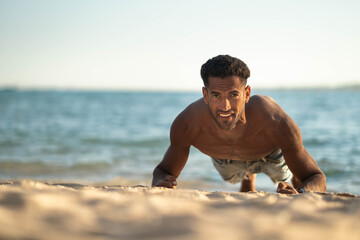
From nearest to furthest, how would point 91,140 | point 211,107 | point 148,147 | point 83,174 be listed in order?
1. point 211,107
2. point 83,174
3. point 148,147
4. point 91,140

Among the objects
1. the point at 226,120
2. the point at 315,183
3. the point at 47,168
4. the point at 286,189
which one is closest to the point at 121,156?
the point at 47,168

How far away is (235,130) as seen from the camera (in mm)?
3307

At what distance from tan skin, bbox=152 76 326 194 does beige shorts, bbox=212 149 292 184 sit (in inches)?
5.8

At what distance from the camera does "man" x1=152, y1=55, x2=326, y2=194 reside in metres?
3.04

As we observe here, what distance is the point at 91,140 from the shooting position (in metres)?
11.3

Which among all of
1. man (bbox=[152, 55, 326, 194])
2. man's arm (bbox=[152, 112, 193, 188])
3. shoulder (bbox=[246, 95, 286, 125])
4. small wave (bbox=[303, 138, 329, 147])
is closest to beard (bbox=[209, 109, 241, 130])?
man (bbox=[152, 55, 326, 194])

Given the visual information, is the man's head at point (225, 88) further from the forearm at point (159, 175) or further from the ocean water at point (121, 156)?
the ocean water at point (121, 156)

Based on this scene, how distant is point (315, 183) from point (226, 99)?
1.03 meters

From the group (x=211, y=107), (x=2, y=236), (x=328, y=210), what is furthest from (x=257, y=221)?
(x=211, y=107)

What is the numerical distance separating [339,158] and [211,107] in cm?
568

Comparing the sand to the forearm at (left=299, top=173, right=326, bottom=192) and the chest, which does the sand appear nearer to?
the forearm at (left=299, top=173, right=326, bottom=192)

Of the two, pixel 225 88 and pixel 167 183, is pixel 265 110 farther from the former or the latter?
pixel 167 183

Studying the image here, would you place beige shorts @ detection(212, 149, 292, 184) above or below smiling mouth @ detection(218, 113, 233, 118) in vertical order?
below

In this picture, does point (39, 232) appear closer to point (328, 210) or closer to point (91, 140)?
point (328, 210)
